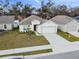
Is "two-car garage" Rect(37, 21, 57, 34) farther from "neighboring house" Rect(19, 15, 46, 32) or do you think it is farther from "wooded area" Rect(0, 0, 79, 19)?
"wooded area" Rect(0, 0, 79, 19)

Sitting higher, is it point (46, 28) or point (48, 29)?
point (46, 28)

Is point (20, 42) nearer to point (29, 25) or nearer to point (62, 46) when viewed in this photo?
point (62, 46)

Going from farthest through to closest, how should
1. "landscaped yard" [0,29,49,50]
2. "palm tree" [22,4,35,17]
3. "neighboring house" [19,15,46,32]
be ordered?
1. "palm tree" [22,4,35,17]
2. "neighboring house" [19,15,46,32]
3. "landscaped yard" [0,29,49,50]

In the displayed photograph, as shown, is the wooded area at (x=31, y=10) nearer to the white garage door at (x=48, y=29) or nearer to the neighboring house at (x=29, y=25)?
the neighboring house at (x=29, y=25)

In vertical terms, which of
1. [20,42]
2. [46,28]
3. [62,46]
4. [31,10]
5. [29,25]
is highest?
[31,10]

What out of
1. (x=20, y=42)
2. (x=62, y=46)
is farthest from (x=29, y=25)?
(x=62, y=46)

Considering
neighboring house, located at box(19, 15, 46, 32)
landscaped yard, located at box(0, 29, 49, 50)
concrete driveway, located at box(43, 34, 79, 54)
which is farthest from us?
neighboring house, located at box(19, 15, 46, 32)

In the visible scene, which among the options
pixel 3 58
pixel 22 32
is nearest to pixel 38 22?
pixel 22 32

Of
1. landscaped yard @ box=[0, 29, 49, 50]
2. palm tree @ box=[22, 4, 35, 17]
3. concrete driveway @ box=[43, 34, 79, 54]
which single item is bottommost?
landscaped yard @ box=[0, 29, 49, 50]

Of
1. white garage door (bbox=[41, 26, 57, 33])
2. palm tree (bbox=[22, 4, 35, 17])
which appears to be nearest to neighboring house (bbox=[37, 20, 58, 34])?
white garage door (bbox=[41, 26, 57, 33])

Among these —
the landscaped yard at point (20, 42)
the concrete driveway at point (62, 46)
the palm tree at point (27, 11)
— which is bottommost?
the landscaped yard at point (20, 42)

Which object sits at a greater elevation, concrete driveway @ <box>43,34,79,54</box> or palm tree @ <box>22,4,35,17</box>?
palm tree @ <box>22,4,35,17</box>

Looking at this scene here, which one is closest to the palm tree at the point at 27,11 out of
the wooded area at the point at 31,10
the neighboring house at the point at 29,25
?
the wooded area at the point at 31,10
